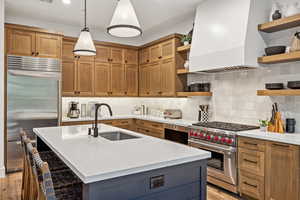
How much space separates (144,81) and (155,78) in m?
0.51

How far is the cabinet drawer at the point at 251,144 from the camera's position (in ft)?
8.89

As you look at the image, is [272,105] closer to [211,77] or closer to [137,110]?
[211,77]

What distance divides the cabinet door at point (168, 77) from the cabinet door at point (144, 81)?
1.91ft

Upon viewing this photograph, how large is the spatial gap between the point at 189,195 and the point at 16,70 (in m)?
3.73

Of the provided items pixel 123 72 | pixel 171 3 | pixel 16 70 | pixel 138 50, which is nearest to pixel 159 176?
pixel 171 3

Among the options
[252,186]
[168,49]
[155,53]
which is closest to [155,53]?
[155,53]

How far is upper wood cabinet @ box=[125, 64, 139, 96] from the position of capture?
5.62 meters

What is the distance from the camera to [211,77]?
4152 millimetres

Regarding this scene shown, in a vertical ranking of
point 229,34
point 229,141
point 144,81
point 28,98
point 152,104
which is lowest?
point 229,141

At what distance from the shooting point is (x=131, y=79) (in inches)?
224

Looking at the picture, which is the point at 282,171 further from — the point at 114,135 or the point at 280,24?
the point at 114,135

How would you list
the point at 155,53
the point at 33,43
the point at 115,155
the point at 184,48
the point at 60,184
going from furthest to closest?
the point at 155,53 → the point at 184,48 → the point at 33,43 → the point at 60,184 → the point at 115,155

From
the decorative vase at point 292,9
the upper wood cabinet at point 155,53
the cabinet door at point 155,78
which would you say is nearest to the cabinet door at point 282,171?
the decorative vase at point 292,9

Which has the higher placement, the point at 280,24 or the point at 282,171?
the point at 280,24
